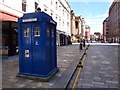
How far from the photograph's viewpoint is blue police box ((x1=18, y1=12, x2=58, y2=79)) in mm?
4828

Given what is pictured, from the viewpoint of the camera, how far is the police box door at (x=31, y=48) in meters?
4.96

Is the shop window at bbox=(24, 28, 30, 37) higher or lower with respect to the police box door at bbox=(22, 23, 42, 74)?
higher

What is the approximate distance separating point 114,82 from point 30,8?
13.6 meters

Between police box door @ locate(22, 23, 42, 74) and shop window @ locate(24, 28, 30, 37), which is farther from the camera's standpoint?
shop window @ locate(24, 28, 30, 37)

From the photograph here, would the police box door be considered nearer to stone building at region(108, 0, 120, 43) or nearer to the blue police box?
the blue police box

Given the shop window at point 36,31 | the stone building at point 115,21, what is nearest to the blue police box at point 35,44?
the shop window at point 36,31

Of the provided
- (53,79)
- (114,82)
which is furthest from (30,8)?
(114,82)

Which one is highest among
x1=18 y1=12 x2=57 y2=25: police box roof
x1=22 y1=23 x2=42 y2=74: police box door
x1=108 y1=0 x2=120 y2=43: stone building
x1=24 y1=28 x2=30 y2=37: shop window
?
x1=108 y1=0 x2=120 y2=43: stone building

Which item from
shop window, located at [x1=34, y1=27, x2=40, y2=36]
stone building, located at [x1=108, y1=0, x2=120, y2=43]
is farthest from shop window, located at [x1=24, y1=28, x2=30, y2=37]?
stone building, located at [x1=108, y1=0, x2=120, y2=43]

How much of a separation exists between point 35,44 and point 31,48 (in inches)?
10.6

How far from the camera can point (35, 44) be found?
498cm

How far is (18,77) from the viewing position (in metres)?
5.30

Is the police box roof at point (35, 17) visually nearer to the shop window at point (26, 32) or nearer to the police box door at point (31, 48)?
the police box door at point (31, 48)

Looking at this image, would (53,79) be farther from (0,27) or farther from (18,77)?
(0,27)
